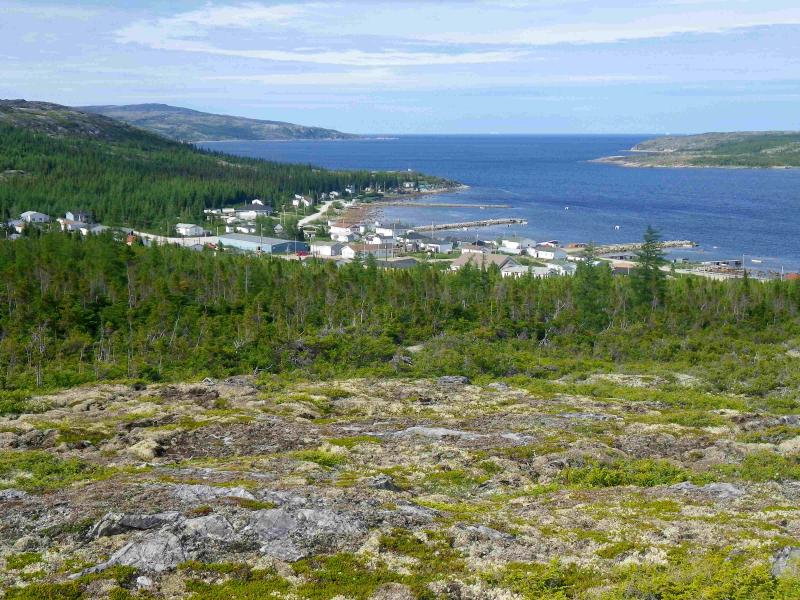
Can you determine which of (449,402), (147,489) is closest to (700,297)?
(449,402)

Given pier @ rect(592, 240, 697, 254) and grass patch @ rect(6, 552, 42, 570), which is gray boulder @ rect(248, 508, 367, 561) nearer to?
grass patch @ rect(6, 552, 42, 570)

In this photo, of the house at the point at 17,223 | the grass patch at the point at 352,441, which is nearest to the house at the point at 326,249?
the house at the point at 17,223

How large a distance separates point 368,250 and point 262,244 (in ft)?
52.2

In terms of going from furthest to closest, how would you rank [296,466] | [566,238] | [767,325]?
[566,238] < [767,325] < [296,466]

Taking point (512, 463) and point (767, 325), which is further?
point (767, 325)

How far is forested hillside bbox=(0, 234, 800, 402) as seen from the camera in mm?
42344

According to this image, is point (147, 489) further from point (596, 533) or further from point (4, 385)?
point (4, 385)

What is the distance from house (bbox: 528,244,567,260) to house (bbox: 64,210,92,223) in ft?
238

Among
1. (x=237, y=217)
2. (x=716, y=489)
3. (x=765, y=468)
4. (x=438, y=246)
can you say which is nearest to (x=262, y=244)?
(x=438, y=246)

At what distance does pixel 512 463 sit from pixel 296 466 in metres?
6.55

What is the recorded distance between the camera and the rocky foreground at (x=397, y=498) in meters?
14.2

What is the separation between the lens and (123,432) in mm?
27703

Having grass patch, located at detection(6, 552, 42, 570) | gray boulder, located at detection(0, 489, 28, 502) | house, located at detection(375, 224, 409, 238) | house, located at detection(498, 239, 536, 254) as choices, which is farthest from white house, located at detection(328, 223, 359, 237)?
grass patch, located at detection(6, 552, 42, 570)

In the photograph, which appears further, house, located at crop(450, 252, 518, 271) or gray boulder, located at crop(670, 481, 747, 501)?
house, located at crop(450, 252, 518, 271)
